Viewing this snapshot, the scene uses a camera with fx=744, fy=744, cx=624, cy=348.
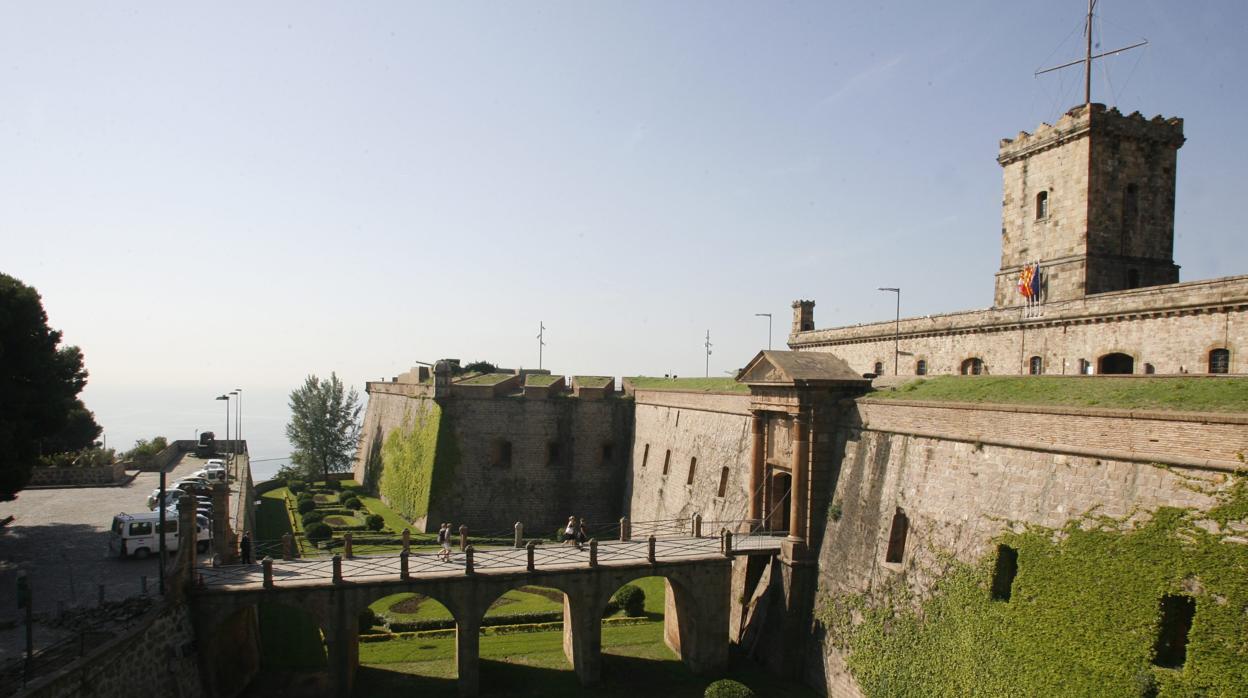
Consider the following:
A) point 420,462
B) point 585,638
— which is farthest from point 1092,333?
point 420,462

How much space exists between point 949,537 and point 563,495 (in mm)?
24484

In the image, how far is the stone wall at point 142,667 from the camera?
1340 cm

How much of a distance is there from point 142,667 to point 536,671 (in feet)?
32.4

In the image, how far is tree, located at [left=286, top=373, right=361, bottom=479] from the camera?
167ft

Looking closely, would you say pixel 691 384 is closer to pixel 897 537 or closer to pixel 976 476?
pixel 897 537

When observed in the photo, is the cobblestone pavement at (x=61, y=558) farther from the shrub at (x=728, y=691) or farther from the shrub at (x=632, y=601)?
the shrub at (x=632, y=601)

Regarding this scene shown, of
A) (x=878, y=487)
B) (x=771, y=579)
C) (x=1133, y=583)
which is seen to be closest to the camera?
(x=1133, y=583)

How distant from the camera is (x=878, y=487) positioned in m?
20.1

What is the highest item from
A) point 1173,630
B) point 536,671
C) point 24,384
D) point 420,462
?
point 24,384

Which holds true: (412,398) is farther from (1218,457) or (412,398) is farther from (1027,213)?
(1218,457)

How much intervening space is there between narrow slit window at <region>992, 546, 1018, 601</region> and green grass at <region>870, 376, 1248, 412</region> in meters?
3.29

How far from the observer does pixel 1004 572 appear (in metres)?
15.6

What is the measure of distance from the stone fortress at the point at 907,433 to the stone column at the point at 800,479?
0.20 feet

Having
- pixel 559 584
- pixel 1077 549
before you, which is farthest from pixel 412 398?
pixel 1077 549
